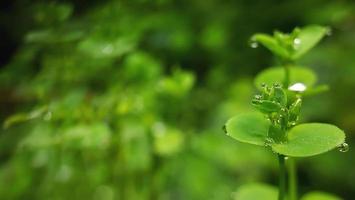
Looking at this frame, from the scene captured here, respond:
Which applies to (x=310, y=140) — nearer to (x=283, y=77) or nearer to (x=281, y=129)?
Answer: (x=281, y=129)

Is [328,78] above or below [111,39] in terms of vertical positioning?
below

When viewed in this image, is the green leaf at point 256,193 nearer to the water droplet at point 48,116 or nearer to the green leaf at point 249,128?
the green leaf at point 249,128

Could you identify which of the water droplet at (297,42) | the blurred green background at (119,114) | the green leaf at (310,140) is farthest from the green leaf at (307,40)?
the blurred green background at (119,114)

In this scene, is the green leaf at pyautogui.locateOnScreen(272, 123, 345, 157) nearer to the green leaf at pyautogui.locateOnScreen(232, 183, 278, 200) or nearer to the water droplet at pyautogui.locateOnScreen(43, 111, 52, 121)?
the green leaf at pyautogui.locateOnScreen(232, 183, 278, 200)

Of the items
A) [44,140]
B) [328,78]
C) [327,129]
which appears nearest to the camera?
[327,129]

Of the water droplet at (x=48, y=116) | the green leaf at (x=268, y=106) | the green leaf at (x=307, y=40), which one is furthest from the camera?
the water droplet at (x=48, y=116)

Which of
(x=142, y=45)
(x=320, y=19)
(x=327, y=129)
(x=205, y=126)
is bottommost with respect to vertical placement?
(x=205, y=126)

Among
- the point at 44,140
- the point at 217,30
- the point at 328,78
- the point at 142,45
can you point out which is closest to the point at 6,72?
the point at 44,140

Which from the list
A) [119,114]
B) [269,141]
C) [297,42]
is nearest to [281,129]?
[269,141]

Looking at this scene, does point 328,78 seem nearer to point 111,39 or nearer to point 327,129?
point 111,39
